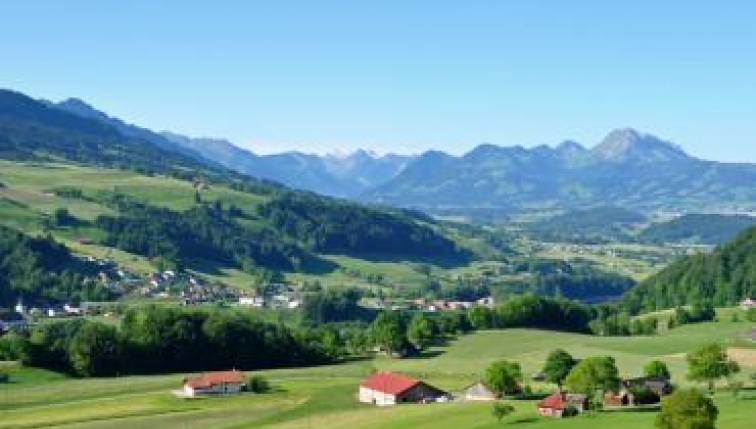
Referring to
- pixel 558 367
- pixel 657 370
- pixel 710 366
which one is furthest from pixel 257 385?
pixel 710 366

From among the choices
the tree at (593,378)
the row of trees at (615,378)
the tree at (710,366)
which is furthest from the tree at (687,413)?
the tree at (710,366)

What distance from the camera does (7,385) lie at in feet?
397

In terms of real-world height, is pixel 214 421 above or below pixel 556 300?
below

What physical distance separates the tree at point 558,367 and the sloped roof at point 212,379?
103 ft

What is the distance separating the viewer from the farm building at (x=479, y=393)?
104938mm

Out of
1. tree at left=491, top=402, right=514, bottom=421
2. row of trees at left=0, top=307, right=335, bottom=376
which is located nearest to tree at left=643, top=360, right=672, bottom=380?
tree at left=491, top=402, right=514, bottom=421

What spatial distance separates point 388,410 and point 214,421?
1454cm

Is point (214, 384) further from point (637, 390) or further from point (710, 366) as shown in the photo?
point (710, 366)

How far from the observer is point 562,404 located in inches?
3588

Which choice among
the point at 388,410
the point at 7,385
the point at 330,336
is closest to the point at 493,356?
the point at 330,336

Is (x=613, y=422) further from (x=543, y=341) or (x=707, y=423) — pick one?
(x=543, y=341)

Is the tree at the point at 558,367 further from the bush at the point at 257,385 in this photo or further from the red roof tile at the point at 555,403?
the bush at the point at 257,385

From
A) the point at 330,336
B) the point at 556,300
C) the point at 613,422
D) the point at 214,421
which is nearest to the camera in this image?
the point at 613,422

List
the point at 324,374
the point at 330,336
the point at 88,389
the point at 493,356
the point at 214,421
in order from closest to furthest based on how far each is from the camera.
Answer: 1. the point at 214,421
2. the point at 88,389
3. the point at 324,374
4. the point at 493,356
5. the point at 330,336
